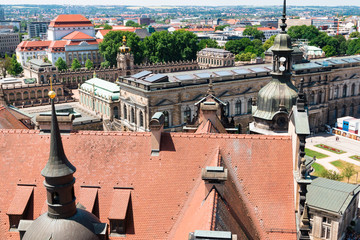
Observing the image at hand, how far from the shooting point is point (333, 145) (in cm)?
8419

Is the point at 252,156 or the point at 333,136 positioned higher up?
the point at 252,156

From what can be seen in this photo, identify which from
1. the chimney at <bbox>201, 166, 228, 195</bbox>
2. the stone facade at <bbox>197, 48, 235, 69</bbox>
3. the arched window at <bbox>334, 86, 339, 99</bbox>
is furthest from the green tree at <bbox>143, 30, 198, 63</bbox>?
the chimney at <bbox>201, 166, 228, 195</bbox>

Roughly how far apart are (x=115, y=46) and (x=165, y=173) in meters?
147

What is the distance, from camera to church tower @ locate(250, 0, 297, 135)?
34875 mm

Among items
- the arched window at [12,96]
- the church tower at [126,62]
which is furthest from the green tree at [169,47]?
the arched window at [12,96]

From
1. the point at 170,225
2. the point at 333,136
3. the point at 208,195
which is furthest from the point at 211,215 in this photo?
the point at 333,136

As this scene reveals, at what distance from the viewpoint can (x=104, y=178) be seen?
22.8 m

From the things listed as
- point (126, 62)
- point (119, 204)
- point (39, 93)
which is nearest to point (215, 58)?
point (126, 62)

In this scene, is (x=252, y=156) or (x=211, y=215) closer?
(x=211, y=215)

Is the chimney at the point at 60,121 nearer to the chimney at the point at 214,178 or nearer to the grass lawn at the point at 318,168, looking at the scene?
the chimney at the point at 214,178

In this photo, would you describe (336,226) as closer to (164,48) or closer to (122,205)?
(122,205)

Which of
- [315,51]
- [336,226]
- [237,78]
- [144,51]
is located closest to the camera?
[336,226]

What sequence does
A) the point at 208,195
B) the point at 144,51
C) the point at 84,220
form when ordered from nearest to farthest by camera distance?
the point at 84,220, the point at 208,195, the point at 144,51

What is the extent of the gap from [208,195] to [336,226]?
103ft
